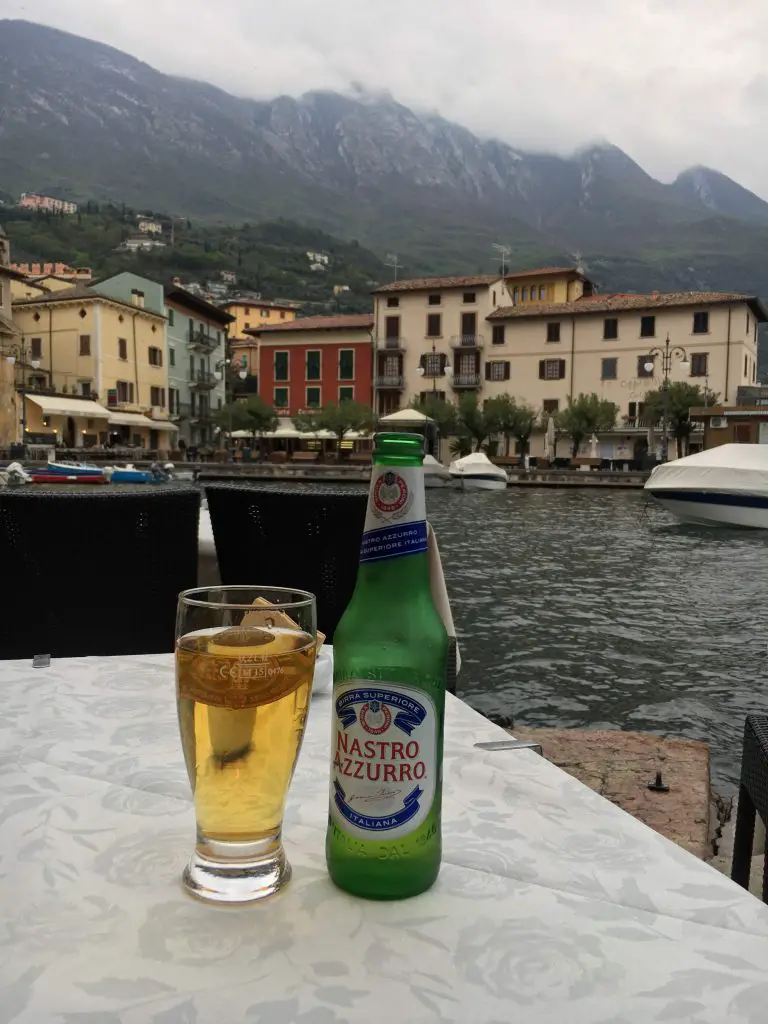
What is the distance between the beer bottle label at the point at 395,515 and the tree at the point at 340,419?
40918mm

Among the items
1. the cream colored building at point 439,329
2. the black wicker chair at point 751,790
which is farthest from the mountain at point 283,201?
the black wicker chair at point 751,790

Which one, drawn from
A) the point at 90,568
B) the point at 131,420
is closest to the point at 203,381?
the point at 131,420

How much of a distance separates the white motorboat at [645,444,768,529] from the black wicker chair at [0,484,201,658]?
14.1 m

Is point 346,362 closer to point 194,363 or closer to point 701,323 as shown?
point 194,363

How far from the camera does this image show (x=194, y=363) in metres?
50.3

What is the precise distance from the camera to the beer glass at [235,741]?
27.5 inches

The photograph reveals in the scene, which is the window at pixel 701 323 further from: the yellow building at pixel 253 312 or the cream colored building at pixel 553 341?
the yellow building at pixel 253 312

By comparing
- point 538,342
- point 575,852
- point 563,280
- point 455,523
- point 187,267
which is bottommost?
point 455,523

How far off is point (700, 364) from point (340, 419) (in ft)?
55.2

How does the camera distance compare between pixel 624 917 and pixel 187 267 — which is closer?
pixel 624 917

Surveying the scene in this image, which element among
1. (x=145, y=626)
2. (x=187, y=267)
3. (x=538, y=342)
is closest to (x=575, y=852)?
(x=145, y=626)

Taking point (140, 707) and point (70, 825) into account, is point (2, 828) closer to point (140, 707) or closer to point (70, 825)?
point (70, 825)

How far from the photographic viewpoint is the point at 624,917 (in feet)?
2.23

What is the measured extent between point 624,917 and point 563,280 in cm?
4842
